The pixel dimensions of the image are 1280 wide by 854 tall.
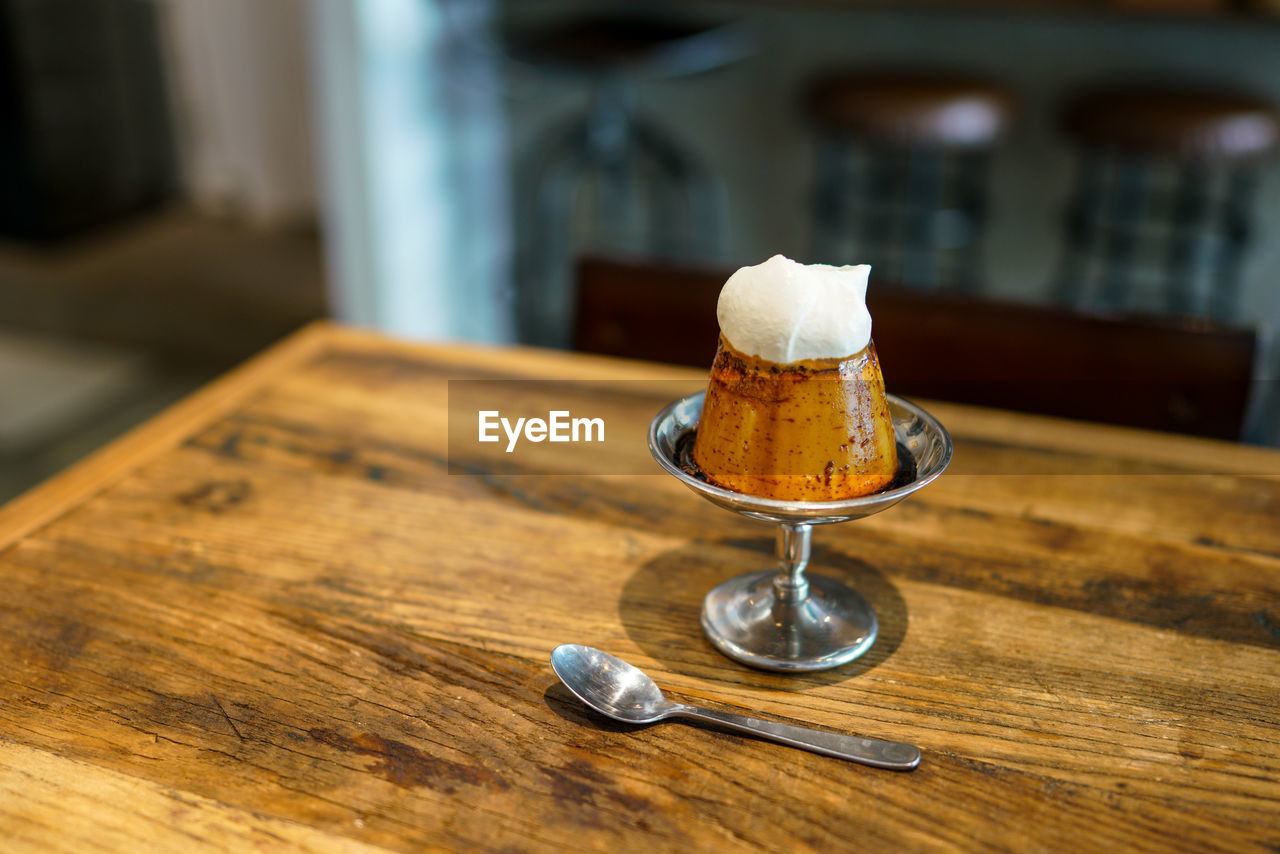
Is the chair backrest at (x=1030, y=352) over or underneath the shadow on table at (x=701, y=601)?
over

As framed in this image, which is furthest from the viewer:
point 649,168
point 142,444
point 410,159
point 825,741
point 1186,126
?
point 649,168

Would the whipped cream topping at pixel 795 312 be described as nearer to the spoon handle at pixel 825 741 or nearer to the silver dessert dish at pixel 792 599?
the silver dessert dish at pixel 792 599

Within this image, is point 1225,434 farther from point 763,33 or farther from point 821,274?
point 763,33

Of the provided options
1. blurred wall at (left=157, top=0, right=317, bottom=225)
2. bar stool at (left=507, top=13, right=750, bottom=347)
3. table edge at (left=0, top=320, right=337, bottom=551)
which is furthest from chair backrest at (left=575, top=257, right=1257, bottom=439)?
blurred wall at (left=157, top=0, right=317, bottom=225)

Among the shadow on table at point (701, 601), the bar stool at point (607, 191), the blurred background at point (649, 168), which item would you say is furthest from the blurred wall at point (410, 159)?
the shadow on table at point (701, 601)

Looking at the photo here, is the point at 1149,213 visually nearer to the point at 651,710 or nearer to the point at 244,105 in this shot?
the point at 651,710

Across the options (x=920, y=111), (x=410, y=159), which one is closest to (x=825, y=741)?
(x=920, y=111)

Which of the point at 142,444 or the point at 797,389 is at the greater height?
the point at 797,389
